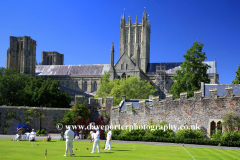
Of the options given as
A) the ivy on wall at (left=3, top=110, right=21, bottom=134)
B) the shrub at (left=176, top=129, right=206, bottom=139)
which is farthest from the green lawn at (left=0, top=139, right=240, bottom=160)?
the ivy on wall at (left=3, top=110, right=21, bottom=134)

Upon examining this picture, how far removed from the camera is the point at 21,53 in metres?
110

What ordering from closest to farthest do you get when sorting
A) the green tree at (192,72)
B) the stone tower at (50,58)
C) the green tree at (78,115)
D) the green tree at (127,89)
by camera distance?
the green tree at (78,115), the green tree at (192,72), the green tree at (127,89), the stone tower at (50,58)

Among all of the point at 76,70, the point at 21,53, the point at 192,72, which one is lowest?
the point at 192,72

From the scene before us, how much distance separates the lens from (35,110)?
39.4m

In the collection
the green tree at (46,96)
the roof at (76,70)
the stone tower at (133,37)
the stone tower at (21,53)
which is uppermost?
the stone tower at (133,37)

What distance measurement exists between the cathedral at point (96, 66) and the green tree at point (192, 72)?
3893 centimetres

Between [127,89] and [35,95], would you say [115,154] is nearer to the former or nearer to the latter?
[35,95]

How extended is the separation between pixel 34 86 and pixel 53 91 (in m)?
4.33

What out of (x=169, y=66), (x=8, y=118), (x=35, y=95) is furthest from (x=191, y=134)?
(x=169, y=66)

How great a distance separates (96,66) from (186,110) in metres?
78.9

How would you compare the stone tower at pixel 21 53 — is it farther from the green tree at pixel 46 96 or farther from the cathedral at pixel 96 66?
the green tree at pixel 46 96

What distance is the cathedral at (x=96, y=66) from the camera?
93.3 m

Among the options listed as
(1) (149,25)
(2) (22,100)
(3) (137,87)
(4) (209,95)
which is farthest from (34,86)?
(1) (149,25)

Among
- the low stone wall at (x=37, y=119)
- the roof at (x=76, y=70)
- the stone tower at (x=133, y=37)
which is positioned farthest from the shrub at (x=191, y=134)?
the stone tower at (x=133, y=37)
